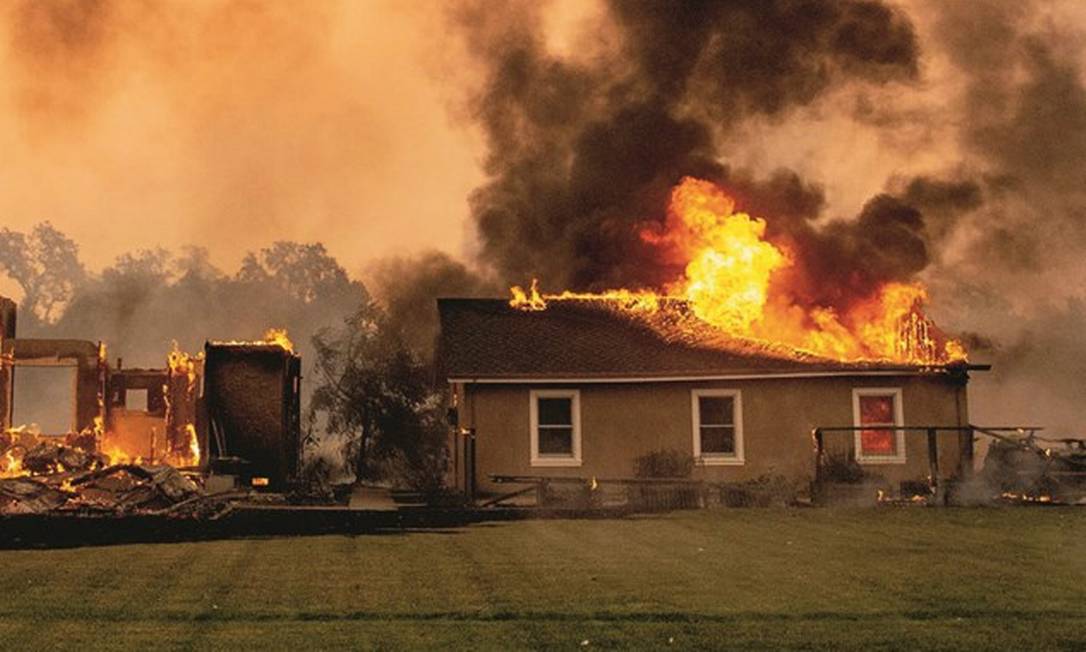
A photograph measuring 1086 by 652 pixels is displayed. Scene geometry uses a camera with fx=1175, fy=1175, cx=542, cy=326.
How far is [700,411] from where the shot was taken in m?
29.5

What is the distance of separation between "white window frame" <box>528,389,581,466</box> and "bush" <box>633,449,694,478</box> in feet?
5.18

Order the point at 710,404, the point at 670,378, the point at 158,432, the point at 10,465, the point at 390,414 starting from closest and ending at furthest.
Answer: the point at 10,465
the point at 670,378
the point at 710,404
the point at 158,432
the point at 390,414

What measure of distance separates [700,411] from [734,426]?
93cm

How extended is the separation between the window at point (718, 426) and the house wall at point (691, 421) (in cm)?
16

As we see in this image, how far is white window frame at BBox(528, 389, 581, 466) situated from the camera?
94.9 feet

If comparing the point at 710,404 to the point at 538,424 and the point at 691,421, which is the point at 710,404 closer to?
the point at 691,421

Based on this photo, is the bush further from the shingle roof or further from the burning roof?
the burning roof

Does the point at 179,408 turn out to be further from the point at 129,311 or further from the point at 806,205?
the point at 129,311

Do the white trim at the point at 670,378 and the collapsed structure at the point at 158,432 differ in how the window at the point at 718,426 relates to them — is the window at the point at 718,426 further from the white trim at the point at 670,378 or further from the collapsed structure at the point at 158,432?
the collapsed structure at the point at 158,432

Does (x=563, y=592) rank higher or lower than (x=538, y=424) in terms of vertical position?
lower

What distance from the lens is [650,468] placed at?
28.6 metres

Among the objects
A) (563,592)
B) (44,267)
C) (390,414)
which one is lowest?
(563,592)

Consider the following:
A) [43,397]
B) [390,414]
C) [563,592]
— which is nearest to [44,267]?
[43,397]

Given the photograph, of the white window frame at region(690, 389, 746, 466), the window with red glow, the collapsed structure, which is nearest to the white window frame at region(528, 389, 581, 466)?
the white window frame at region(690, 389, 746, 466)
